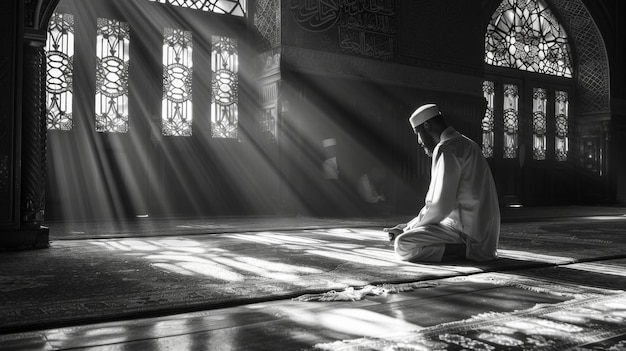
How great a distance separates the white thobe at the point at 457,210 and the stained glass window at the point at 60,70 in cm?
477

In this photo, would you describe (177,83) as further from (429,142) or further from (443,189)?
(443,189)

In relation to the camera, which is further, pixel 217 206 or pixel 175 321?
pixel 217 206

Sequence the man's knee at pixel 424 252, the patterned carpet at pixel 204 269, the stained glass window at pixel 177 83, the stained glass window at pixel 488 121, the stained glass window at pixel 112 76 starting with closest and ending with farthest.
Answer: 1. the patterned carpet at pixel 204 269
2. the man's knee at pixel 424 252
3. the stained glass window at pixel 112 76
4. the stained glass window at pixel 177 83
5. the stained glass window at pixel 488 121

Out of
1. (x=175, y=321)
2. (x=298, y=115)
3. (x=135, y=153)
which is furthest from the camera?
(x=298, y=115)

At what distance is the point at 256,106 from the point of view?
7.89 meters

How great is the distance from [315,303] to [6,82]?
9.32 feet

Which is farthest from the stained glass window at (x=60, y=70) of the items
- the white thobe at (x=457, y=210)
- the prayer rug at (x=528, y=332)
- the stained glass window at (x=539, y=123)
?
the stained glass window at (x=539, y=123)

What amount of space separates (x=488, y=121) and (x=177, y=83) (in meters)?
5.47

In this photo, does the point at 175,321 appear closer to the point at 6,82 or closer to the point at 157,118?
the point at 6,82

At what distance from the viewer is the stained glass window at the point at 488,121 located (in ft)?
32.9

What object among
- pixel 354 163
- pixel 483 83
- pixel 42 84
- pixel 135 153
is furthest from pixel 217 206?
pixel 483 83

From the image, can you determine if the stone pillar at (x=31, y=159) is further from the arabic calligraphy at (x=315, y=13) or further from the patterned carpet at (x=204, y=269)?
the arabic calligraphy at (x=315, y=13)

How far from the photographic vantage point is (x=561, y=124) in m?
11.1

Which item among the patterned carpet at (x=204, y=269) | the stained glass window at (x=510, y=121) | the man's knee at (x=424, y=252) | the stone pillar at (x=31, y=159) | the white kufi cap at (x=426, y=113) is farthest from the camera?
the stained glass window at (x=510, y=121)
